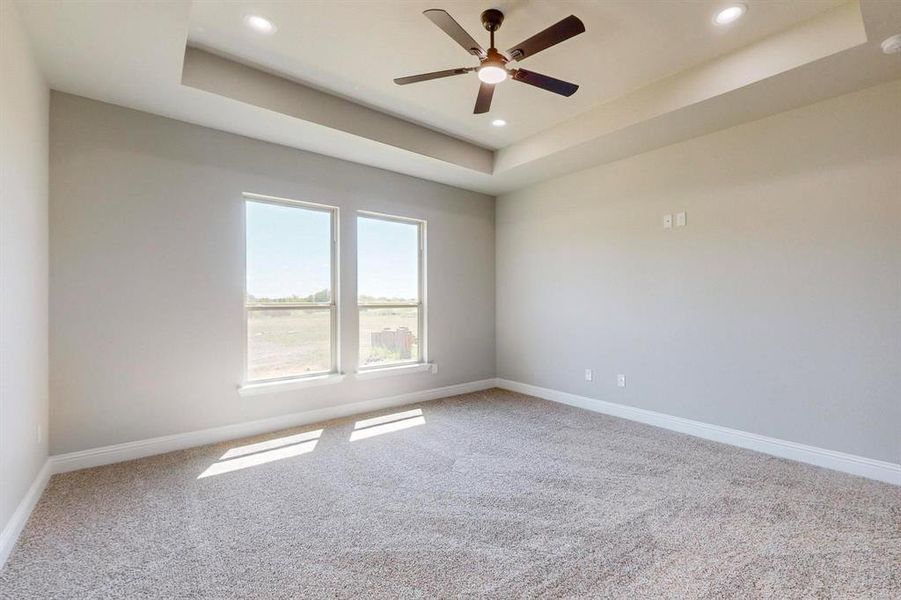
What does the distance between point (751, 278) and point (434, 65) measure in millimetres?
3096

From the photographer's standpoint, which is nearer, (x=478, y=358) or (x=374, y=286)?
(x=374, y=286)

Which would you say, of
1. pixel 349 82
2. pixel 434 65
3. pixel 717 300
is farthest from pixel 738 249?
pixel 349 82

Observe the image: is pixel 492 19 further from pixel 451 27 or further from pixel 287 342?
pixel 287 342

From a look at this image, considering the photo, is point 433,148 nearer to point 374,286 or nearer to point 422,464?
point 374,286

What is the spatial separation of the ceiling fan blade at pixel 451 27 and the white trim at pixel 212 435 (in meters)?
3.49

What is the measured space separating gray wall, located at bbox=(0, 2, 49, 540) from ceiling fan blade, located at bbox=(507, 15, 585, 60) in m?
2.57

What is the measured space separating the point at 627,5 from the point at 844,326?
272 cm

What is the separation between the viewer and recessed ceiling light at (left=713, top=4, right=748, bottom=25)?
246 cm

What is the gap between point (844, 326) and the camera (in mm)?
3021

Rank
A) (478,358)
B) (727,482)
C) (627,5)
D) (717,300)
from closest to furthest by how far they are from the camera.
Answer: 1. (627,5)
2. (727,482)
3. (717,300)
4. (478,358)

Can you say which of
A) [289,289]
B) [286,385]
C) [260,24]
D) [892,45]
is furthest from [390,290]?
[892,45]

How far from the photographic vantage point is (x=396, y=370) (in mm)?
4816

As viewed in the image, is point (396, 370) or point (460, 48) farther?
point (396, 370)

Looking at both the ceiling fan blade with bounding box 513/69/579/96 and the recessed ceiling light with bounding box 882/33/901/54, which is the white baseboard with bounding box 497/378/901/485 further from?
the ceiling fan blade with bounding box 513/69/579/96
